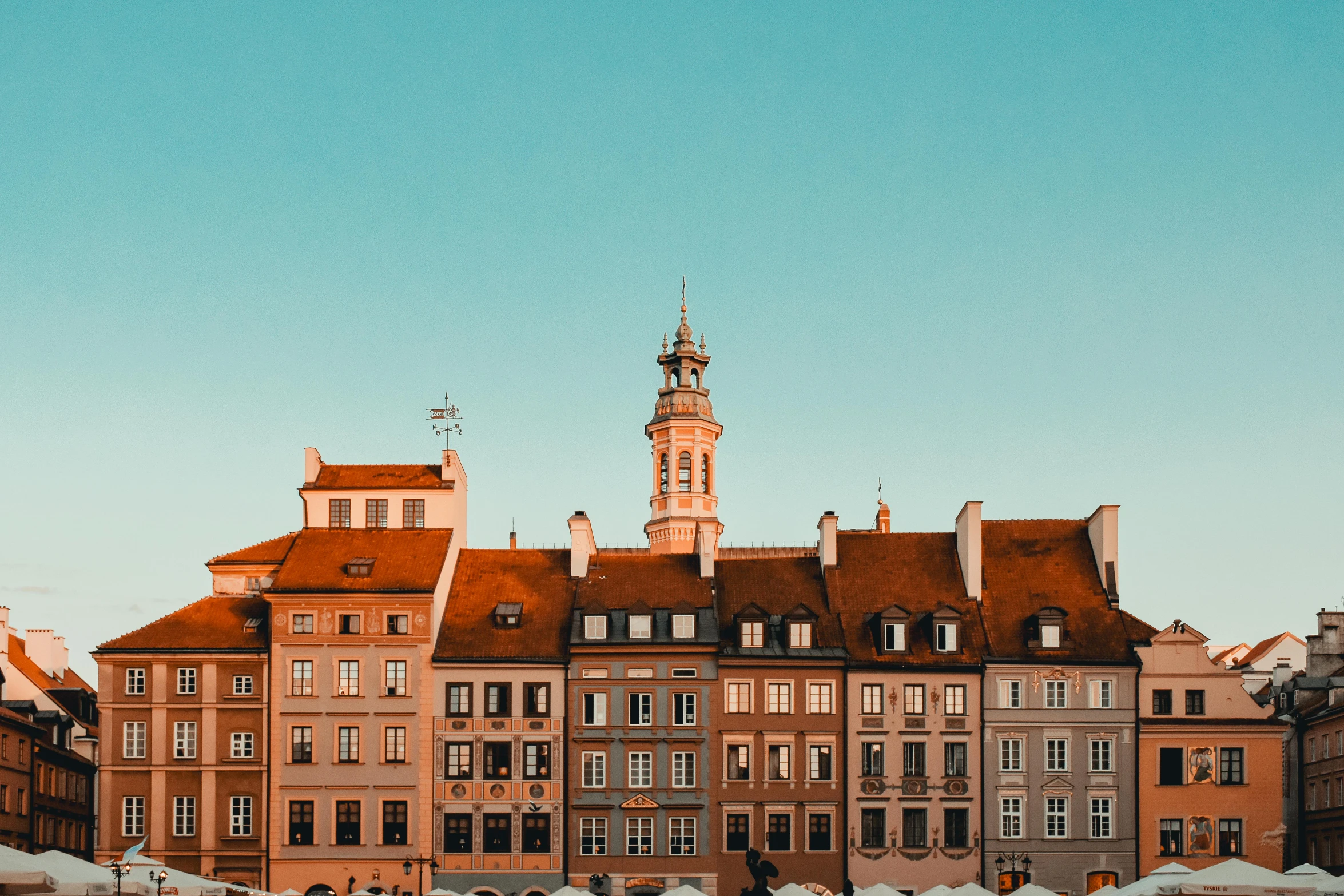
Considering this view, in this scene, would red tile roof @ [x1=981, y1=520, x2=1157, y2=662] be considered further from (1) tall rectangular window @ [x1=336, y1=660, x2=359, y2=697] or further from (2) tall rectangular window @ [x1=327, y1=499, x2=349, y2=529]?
(2) tall rectangular window @ [x1=327, y1=499, x2=349, y2=529]

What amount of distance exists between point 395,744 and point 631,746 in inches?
380

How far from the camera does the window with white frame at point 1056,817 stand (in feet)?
237

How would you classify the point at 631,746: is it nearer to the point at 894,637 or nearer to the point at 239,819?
the point at 894,637

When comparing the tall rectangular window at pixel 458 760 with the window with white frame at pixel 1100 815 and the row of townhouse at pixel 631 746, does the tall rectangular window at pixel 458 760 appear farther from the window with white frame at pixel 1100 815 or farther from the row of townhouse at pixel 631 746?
the window with white frame at pixel 1100 815

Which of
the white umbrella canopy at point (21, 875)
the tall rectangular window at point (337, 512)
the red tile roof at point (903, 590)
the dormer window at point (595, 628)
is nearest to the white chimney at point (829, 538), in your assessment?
the red tile roof at point (903, 590)

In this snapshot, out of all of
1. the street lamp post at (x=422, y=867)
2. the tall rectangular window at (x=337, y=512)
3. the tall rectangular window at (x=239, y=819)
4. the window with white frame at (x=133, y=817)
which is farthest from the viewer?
the tall rectangular window at (x=337, y=512)

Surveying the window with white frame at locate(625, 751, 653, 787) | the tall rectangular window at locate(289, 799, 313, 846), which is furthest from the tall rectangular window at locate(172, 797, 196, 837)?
the window with white frame at locate(625, 751, 653, 787)

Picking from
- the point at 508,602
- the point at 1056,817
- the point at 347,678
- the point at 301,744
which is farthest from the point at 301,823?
the point at 1056,817

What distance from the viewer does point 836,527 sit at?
78500 mm

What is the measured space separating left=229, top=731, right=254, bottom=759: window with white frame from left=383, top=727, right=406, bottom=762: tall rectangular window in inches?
219

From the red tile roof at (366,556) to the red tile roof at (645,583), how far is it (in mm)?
6483

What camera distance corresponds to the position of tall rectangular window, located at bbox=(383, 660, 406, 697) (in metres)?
72.8

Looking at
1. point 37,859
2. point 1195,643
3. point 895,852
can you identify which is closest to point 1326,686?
point 1195,643

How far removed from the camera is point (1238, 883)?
4800 cm
